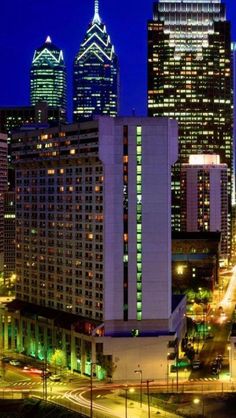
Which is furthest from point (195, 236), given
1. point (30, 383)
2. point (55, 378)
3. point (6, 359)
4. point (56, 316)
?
point (30, 383)

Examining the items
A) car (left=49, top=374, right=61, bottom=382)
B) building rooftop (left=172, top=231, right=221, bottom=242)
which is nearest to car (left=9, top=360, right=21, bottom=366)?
car (left=49, top=374, right=61, bottom=382)

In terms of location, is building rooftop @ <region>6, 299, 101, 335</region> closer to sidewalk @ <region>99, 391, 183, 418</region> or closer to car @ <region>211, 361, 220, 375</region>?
sidewalk @ <region>99, 391, 183, 418</region>

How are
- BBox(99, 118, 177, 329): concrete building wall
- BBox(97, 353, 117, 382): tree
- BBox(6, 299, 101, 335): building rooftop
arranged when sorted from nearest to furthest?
BBox(97, 353, 117, 382): tree < BBox(99, 118, 177, 329): concrete building wall < BBox(6, 299, 101, 335): building rooftop

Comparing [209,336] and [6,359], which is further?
[209,336]

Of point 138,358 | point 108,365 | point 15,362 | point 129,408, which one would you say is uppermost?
point 138,358

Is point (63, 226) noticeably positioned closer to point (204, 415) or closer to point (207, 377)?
point (207, 377)

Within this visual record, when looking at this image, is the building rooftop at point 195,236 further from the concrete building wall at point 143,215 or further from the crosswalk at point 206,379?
the crosswalk at point 206,379

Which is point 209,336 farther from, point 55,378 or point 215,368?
point 55,378

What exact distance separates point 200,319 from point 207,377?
1524 inches

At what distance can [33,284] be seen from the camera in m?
113

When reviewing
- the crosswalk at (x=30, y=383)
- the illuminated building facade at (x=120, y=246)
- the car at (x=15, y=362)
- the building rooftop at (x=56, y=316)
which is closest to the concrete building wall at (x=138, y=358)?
the illuminated building facade at (x=120, y=246)

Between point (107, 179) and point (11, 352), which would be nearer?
point (107, 179)

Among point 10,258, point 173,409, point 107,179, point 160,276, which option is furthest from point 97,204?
point 10,258

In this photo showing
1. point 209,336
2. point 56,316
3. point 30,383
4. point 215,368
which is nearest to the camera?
point 30,383
